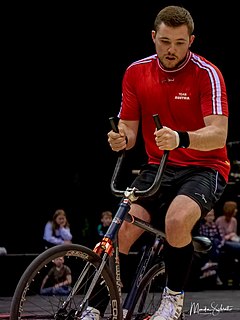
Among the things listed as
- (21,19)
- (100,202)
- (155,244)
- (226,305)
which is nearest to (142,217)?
(155,244)

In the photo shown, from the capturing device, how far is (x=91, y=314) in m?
3.71

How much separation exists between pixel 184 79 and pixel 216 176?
548 mm

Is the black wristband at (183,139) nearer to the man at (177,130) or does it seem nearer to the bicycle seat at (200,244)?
the man at (177,130)

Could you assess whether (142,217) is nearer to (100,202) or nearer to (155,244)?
(155,244)

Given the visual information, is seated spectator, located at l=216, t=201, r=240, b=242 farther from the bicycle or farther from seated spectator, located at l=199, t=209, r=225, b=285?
the bicycle

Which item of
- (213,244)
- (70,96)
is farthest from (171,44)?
(70,96)

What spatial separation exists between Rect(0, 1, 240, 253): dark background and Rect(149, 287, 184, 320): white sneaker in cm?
617

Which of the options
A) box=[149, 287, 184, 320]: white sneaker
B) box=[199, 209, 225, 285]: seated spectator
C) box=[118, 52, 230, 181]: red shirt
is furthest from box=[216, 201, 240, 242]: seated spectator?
box=[149, 287, 184, 320]: white sneaker

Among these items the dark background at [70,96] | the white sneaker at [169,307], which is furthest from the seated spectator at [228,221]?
the white sneaker at [169,307]

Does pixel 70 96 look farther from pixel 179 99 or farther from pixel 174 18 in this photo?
pixel 174 18

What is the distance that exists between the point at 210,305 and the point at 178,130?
11.8 feet

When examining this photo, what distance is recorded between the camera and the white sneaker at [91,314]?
364cm

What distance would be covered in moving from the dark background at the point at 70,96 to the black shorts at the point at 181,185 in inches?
226

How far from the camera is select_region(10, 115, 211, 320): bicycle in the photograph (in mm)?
3395
